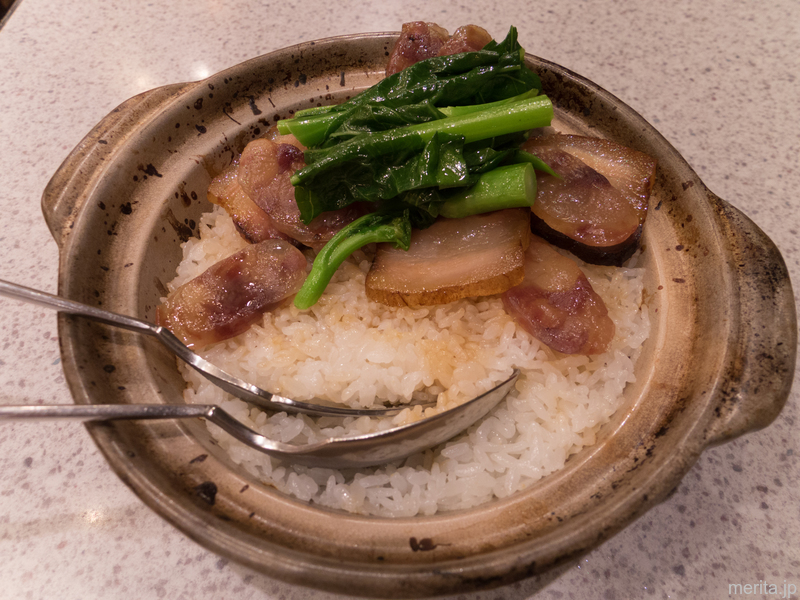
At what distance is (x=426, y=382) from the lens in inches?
78.2

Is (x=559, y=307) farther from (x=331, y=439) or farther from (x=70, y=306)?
(x=70, y=306)

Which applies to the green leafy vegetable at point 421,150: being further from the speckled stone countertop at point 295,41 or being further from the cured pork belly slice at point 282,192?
the speckled stone countertop at point 295,41

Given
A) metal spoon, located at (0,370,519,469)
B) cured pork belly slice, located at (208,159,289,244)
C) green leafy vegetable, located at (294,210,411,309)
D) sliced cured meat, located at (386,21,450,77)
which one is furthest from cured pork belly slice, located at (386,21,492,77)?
metal spoon, located at (0,370,519,469)

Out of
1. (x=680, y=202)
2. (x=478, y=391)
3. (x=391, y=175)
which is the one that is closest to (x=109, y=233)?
(x=391, y=175)

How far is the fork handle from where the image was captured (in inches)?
51.6

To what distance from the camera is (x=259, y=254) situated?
2211 mm

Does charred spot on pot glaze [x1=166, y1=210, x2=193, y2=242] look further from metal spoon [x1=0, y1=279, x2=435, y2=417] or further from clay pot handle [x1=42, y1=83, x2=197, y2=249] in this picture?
metal spoon [x1=0, y1=279, x2=435, y2=417]

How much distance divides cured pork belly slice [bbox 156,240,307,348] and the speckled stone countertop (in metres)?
0.71

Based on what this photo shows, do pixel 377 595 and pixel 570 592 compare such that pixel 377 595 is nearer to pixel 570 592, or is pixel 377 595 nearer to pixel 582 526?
pixel 582 526

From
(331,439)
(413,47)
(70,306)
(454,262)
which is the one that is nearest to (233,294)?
(70,306)

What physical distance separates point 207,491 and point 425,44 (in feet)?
7.81

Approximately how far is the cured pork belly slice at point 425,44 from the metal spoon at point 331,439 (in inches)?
68.1

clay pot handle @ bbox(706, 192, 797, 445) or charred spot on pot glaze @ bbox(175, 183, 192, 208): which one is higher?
charred spot on pot glaze @ bbox(175, 183, 192, 208)

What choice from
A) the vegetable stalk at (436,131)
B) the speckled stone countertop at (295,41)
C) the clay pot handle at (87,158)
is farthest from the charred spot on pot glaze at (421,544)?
the clay pot handle at (87,158)
